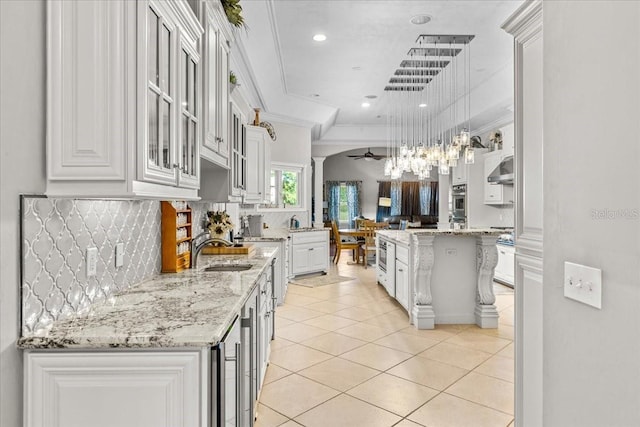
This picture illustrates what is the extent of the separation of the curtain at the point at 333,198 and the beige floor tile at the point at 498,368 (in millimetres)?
9934

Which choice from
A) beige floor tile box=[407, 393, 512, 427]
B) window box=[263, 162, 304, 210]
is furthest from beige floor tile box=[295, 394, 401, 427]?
window box=[263, 162, 304, 210]

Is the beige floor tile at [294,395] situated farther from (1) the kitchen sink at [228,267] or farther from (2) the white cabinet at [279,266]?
(2) the white cabinet at [279,266]

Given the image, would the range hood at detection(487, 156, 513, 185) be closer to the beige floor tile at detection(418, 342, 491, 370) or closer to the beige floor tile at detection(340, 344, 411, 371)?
the beige floor tile at detection(418, 342, 491, 370)

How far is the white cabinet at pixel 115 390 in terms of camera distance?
51.4 inches

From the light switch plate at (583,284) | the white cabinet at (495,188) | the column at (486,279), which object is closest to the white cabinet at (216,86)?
the light switch plate at (583,284)

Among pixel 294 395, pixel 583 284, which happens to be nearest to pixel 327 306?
pixel 294 395

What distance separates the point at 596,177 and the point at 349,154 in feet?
40.7

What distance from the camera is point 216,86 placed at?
98.0 inches

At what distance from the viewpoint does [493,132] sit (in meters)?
7.77

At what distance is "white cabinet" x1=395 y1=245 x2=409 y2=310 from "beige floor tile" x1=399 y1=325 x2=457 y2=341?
1.45 ft

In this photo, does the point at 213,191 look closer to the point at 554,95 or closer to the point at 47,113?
the point at 47,113

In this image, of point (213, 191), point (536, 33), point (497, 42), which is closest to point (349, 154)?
point (497, 42)

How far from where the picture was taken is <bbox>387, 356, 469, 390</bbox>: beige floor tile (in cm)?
A: 303

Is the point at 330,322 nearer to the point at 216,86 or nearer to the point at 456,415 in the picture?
the point at 456,415
